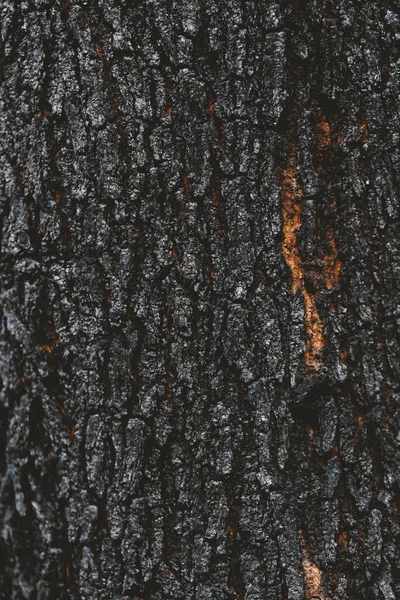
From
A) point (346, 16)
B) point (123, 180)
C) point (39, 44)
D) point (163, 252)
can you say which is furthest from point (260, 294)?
point (39, 44)

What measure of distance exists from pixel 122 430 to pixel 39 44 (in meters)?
0.86

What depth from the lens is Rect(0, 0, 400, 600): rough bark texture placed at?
146 centimetres

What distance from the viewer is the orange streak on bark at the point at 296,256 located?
146 cm

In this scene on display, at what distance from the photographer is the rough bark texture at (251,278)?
146cm

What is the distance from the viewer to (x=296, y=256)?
1.47m

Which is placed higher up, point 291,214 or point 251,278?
point 291,214

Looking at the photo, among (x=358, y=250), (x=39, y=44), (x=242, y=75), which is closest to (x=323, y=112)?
(x=242, y=75)

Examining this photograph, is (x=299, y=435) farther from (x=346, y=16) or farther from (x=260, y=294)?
(x=346, y=16)

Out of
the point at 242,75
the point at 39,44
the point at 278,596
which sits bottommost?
the point at 278,596

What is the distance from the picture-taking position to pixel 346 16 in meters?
1.45

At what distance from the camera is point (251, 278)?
1459 mm

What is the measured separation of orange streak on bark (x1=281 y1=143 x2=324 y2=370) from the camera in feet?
4.79

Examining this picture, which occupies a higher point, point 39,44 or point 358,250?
point 39,44

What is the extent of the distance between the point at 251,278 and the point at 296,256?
11 centimetres
